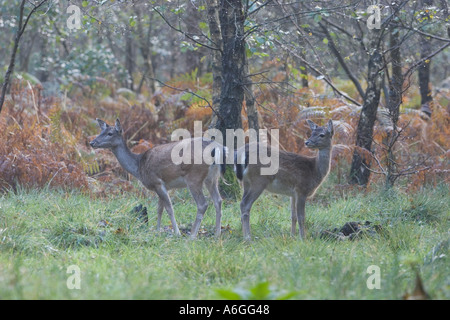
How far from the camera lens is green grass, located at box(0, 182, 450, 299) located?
456cm

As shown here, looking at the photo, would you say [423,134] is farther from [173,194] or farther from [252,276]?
[252,276]

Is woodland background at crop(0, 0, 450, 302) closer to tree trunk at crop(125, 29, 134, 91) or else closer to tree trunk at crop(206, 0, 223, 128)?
tree trunk at crop(206, 0, 223, 128)

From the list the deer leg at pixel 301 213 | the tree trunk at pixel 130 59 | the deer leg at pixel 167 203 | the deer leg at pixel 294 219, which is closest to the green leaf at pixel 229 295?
the deer leg at pixel 301 213

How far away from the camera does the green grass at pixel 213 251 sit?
15.0ft

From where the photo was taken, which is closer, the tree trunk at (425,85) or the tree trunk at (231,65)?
the tree trunk at (231,65)

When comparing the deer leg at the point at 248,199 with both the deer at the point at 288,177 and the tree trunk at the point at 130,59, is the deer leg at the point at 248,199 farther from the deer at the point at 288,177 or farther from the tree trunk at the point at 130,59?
the tree trunk at the point at 130,59

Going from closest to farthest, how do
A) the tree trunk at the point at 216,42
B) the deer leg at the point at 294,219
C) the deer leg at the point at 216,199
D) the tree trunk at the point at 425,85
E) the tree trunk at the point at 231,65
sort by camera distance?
the deer leg at the point at 294,219
the deer leg at the point at 216,199
the tree trunk at the point at 231,65
the tree trunk at the point at 216,42
the tree trunk at the point at 425,85

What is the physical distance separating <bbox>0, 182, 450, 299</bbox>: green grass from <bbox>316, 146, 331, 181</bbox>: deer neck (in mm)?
655

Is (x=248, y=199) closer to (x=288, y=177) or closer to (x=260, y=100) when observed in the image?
(x=288, y=177)

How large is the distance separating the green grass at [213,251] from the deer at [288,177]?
0.33 m

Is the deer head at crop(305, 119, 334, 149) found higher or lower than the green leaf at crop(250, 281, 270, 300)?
higher

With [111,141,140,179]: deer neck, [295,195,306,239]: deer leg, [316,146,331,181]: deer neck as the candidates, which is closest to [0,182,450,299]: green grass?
[295,195,306,239]: deer leg

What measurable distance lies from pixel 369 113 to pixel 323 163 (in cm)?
236

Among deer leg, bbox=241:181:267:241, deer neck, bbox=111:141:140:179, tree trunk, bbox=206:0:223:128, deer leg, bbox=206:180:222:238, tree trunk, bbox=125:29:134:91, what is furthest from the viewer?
tree trunk, bbox=125:29:134:91
